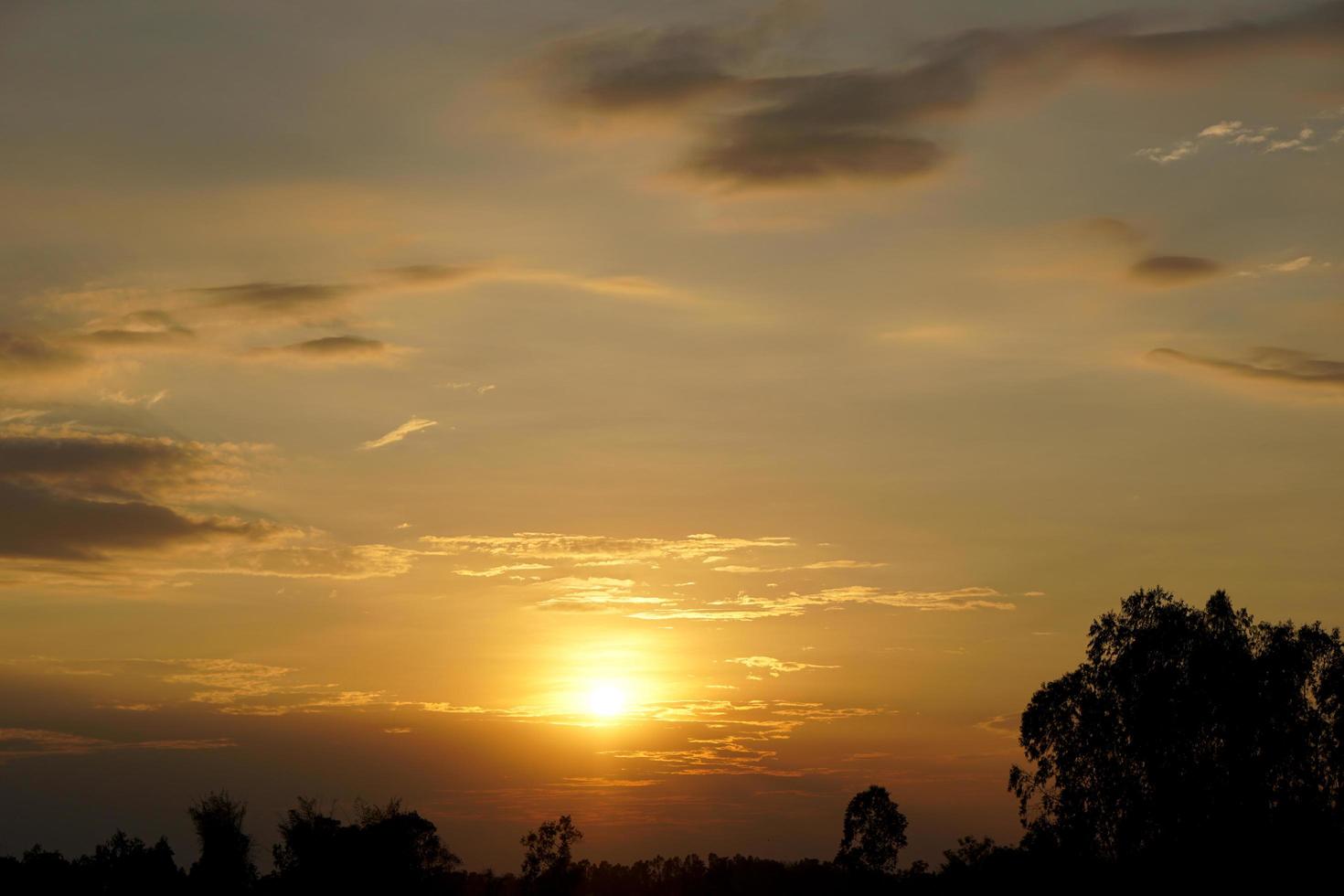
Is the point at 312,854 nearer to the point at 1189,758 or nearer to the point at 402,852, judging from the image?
the point at 402,852

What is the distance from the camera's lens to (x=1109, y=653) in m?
93.2

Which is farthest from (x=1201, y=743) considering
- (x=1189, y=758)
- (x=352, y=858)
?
(x=352, y=858)

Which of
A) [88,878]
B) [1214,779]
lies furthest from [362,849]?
[1214,779]

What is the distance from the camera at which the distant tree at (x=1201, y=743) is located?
86750 mm

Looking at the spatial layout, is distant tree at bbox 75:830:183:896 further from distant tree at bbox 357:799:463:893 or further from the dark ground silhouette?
the dark ground silhouette

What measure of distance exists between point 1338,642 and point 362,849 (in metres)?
88.7

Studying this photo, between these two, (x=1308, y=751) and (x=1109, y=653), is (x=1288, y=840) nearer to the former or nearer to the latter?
(x=1308, y=751)

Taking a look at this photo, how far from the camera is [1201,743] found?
89000 mm

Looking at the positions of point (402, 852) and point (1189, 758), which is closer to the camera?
point (1189, 758)

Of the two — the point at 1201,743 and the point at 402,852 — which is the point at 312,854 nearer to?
the point at 402,852

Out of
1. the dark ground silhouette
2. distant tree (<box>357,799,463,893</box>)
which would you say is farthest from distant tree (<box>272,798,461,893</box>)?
the dark ground silhouette

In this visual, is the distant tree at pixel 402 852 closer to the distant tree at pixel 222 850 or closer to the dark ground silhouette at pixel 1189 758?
the distant tree at pixel 222 850

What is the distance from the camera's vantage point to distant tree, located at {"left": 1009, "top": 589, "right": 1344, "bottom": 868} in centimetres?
8675

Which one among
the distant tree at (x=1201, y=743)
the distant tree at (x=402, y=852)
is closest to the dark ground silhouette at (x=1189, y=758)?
the distant tree at (x=1201, y=743)
